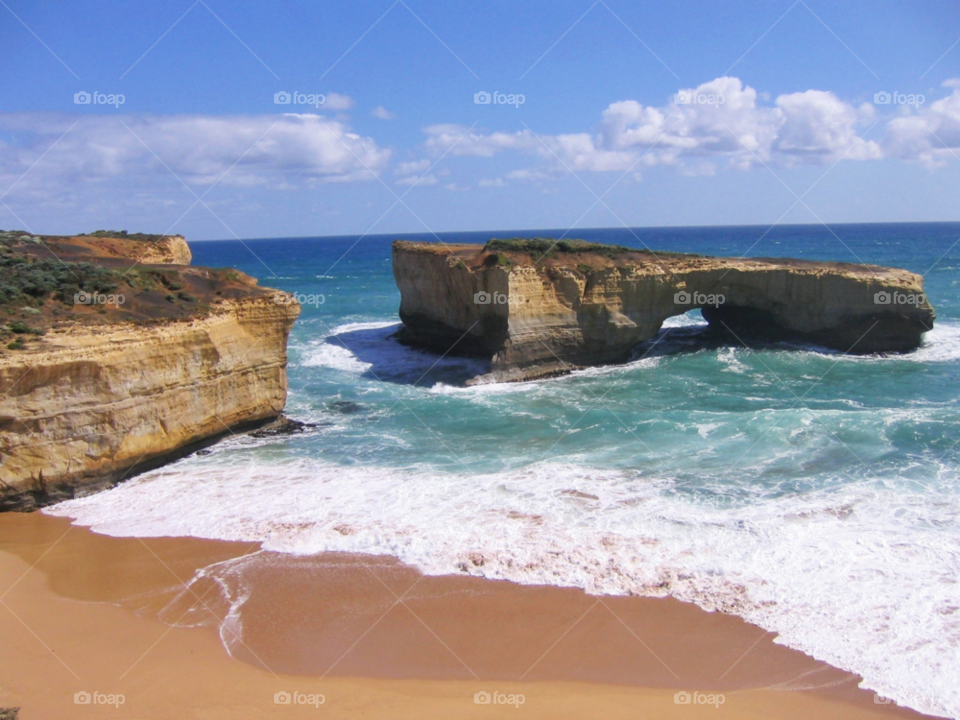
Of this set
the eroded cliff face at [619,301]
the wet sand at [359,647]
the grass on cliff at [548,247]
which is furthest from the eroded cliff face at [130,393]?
the grass on cliff at [548,247]

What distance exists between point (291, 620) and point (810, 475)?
418 inches

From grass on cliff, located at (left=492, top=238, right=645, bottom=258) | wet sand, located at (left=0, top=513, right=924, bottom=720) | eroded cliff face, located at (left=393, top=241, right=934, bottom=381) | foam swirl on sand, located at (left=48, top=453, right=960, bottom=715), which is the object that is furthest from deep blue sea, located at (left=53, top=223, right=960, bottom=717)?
grass on cliff, located at (left=492, top=238, right=645, bottom=258)

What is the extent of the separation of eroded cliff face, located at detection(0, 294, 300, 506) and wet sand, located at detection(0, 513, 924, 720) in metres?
2.28

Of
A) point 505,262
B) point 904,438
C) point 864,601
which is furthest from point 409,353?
point 864,601

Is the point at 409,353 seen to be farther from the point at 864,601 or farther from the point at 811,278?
the point at 864,601

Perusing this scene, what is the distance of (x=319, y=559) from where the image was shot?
1127 centimetres

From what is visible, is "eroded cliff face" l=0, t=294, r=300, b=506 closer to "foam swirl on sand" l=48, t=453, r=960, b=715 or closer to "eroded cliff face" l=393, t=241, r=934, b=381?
"foam swirl on sand" l=48, t=453, r=960, b=715

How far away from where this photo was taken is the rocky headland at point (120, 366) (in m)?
12.7

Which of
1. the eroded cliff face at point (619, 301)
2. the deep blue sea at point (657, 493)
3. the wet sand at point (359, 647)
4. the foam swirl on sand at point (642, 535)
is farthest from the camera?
the eroded cliff face at point (619, 301)

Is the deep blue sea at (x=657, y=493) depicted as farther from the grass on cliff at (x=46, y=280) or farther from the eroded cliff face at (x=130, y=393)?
the grass on cliff at (x=46, y=280)

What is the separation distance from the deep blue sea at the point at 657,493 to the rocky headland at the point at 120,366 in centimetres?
74

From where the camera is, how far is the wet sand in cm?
811

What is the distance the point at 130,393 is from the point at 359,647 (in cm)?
789

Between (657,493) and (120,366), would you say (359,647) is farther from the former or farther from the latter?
(120,366)
